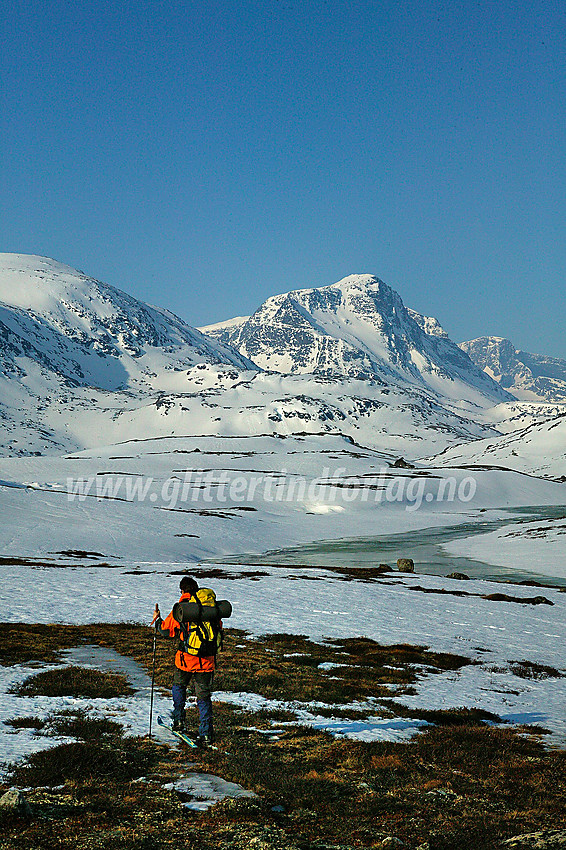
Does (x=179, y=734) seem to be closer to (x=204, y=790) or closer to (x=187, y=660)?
(x=187, y=660)

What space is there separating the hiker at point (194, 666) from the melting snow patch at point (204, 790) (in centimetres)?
213

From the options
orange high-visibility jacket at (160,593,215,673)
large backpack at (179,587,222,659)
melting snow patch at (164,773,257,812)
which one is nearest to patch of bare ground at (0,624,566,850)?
melting snow patch at (164,773,257,812)

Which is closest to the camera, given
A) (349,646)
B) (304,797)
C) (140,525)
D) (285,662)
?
(304,797)

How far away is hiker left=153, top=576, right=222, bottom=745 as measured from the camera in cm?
1418

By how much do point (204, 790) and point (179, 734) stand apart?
9.65 feet

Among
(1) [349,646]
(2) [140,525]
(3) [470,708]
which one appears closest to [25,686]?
(3) [470,708]

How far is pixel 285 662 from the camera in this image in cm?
2375

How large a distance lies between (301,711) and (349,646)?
39.1 feet

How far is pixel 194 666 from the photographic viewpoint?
1454 cm

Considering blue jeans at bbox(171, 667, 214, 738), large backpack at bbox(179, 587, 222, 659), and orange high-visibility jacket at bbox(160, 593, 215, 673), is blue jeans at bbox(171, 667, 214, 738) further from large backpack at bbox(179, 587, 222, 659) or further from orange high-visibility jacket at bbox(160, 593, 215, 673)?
large backpack at bbox(179, 587, 222, 659)

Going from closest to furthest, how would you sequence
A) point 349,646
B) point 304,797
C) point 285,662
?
point 304,797
point 285,662
point 349,646

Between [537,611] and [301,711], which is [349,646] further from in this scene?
[537,611]

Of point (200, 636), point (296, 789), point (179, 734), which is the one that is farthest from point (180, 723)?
point (296, 789)

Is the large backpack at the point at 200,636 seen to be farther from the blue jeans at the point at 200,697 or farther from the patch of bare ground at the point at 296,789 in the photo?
the patch of bare ground at the point at 296,789
